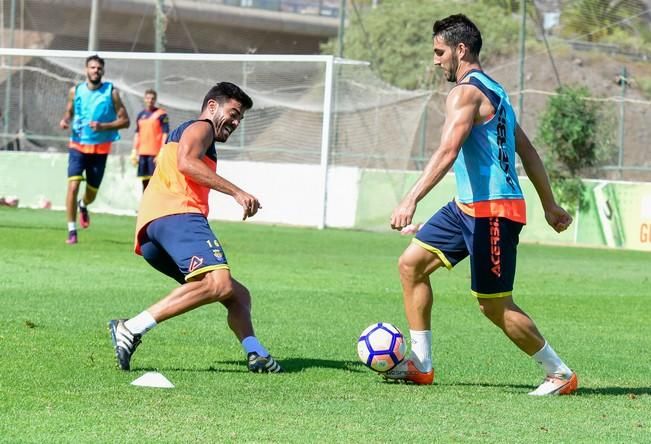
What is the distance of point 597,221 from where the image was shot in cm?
2405

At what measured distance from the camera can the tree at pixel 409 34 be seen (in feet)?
142

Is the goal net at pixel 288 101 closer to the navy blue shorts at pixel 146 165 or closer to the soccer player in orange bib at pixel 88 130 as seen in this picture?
the navy blue shorts at pixel 146 165

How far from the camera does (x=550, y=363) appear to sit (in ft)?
25.1

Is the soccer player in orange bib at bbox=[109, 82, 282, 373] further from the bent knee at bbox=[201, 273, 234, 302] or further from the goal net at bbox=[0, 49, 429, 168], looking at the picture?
the goal net at bbox=[0, 49, 429, 168]

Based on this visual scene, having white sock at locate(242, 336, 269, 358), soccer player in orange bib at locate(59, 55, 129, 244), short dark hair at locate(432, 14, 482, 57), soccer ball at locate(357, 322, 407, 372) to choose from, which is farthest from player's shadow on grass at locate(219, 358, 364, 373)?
soccer player in orange bib at locate(59, 55, 129, 244)

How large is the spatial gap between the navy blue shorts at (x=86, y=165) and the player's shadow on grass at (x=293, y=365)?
9166mm

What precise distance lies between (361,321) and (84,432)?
204 inches

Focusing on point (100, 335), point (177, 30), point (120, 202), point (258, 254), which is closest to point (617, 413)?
point (100, 335)

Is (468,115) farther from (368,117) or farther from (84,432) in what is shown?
(368,117)

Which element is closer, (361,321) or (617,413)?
(617,413)

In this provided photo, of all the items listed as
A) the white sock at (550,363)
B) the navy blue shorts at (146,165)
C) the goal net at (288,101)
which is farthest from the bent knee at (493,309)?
the goal net at (288,101)

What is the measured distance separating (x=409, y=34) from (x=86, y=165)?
98.6ft

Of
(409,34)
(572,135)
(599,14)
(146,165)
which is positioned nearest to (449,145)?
(146,165)

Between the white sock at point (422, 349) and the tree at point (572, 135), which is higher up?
the tree at point (572, 135)
